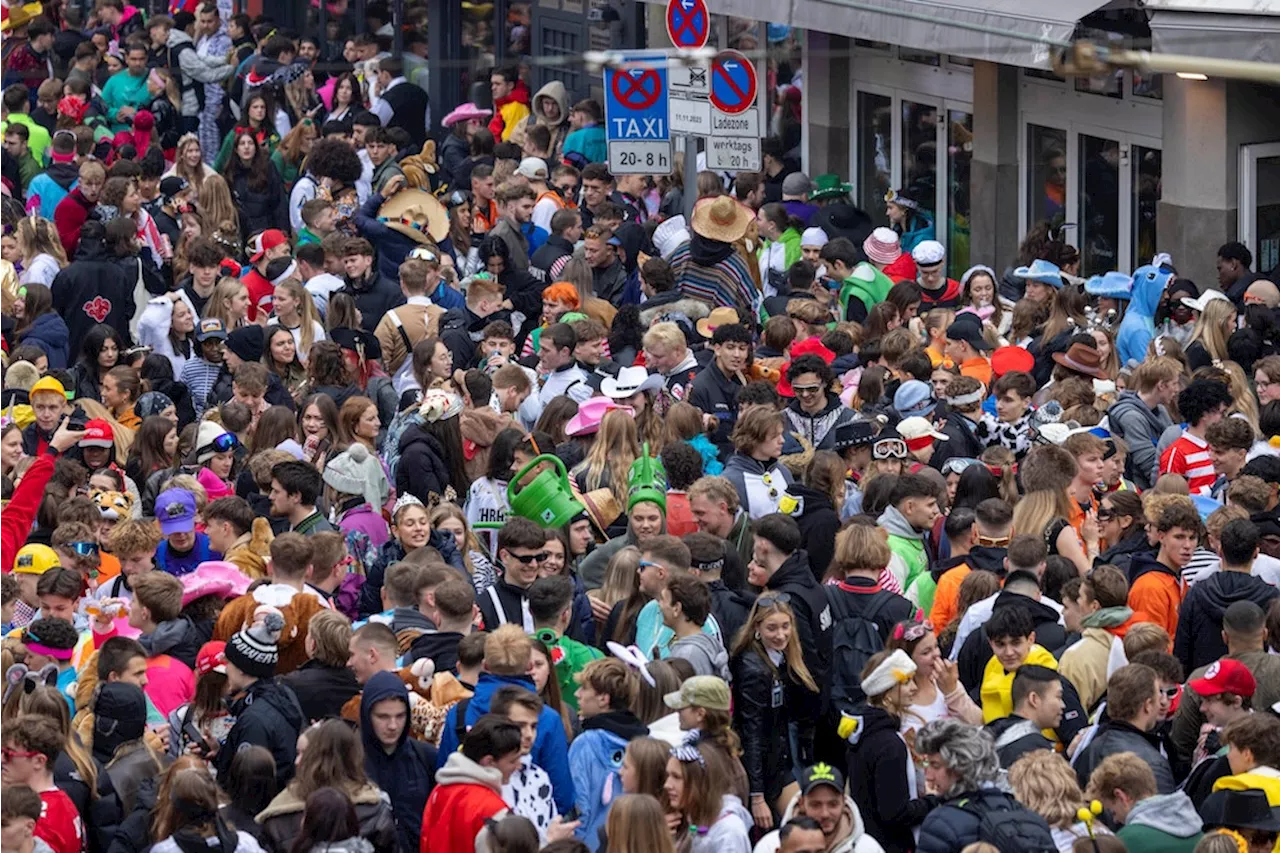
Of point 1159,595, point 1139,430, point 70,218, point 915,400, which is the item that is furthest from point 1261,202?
point 70,218

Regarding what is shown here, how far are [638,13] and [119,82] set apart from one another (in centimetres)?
512

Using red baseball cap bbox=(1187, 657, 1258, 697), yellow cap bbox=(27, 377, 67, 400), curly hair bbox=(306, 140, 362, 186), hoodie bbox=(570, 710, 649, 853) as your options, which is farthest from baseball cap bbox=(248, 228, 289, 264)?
red baseball cap bbox=(1187, 657, 1258, 697)

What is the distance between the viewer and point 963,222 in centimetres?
2017

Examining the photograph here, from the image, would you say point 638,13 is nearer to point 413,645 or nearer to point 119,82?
point 119,82

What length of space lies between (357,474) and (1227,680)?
4.38m

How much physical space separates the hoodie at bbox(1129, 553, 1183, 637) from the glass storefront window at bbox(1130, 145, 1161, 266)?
849cm

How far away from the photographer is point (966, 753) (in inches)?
289

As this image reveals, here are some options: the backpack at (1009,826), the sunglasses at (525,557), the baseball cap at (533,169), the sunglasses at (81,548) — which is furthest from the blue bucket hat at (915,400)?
the baseball cap at (533,169)

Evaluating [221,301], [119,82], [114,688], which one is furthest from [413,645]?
[119,82]

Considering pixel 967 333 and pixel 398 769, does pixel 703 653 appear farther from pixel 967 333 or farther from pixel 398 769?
pixel 967 333

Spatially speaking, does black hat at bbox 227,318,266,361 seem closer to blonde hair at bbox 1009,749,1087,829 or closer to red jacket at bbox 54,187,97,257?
red jacket at bbox 54,187,97,257

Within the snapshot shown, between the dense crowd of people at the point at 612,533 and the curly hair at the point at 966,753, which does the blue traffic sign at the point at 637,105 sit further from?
the curly hair at the point at 966,753

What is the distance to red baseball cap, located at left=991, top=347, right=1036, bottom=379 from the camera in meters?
12.9

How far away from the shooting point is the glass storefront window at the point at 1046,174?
1902 centimetres
